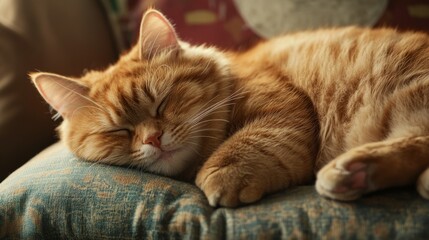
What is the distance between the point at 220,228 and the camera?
Result: 1129 mm

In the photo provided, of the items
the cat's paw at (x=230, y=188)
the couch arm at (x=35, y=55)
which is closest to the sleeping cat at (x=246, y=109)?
the cat's paw at (x=230, y=188)

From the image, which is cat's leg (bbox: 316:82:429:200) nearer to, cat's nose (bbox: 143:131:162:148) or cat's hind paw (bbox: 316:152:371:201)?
cat's hind paw (bbox: 316:152:371:201)

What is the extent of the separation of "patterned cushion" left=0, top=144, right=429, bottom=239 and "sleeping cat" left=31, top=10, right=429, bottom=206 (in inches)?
2.4

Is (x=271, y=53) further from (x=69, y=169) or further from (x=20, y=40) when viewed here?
(x=20, y=40)

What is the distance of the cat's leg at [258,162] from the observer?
3.98 feet

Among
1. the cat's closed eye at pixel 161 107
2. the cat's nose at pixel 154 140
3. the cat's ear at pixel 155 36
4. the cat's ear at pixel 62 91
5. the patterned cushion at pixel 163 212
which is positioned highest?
the cat's ear at pixel 155 36

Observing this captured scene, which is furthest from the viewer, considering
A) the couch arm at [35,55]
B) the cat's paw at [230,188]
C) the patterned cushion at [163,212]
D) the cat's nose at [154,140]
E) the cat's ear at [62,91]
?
the couch arm at [35,55]

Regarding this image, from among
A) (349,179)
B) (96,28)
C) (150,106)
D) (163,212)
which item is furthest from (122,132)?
(96,28)

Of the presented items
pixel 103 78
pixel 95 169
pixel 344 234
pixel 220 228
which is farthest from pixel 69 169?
pixel 344 234

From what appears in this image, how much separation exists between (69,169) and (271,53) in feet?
2.92

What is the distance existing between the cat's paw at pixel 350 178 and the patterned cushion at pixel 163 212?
0.02 meters

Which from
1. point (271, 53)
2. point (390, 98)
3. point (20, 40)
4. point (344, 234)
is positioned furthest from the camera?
Answer: point (20, 40)

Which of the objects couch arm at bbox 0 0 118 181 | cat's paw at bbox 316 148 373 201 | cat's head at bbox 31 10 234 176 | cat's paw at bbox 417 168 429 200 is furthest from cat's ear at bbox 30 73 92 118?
cat's paw at bbox 417 168 429 200

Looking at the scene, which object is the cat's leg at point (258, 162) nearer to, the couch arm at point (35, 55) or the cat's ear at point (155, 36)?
the cat's ear at point (155, 36)
